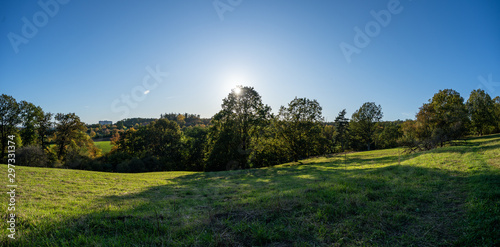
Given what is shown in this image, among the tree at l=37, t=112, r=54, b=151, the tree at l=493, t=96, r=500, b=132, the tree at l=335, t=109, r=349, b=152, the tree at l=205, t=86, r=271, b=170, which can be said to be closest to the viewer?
the tree at l=205, t=86, r=271, b=170

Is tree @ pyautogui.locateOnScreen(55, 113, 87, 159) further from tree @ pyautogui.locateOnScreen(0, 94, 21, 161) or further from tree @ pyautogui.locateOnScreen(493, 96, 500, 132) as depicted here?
tree @ pyautogui.locateOnScreen(493, 96, 500, 132)

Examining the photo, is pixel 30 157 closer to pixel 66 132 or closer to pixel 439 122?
pixel 66 132

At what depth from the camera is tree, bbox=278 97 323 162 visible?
3060cm

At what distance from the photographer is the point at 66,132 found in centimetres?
3841

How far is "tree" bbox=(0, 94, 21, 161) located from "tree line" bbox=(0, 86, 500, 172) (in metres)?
0.10

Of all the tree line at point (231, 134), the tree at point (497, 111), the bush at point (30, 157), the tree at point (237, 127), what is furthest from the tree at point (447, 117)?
the bush at point (30, 157)

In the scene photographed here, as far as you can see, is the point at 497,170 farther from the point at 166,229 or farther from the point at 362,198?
the point at 166,229

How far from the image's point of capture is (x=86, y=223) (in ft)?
13.7

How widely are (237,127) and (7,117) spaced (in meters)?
38.6

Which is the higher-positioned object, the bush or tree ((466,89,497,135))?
tree ((466,89,497,135))

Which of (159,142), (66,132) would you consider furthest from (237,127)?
(66,132)

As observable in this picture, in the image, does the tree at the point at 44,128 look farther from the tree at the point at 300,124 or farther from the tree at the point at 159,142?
the tree at the point at 300,124

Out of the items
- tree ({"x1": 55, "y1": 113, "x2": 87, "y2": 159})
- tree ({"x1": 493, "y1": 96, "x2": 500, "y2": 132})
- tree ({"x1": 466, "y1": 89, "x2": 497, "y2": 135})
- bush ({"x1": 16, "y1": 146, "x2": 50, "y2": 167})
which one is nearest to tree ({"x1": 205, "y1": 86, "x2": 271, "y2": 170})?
bush ({"x1": 16, "y1": 146, "x2": 50, "y2": 167})

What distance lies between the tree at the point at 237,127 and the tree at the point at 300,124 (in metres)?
3.66
